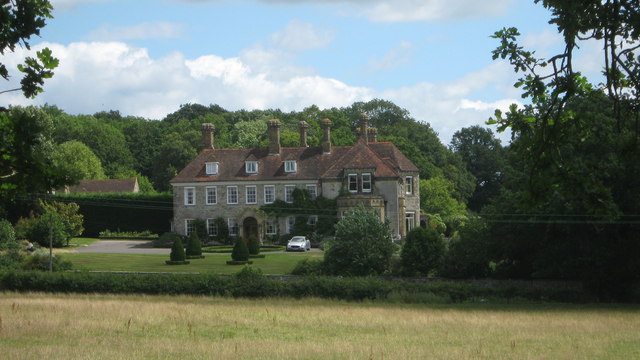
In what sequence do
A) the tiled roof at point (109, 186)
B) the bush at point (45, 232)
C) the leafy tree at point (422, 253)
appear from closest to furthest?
the leafy tree at point (422, 253) < the bush at point (45, 232) < the tiled roof at point (109, 186)

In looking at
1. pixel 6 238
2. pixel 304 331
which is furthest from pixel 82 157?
pixel 304 331

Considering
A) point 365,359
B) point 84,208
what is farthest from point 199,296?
point 84,208

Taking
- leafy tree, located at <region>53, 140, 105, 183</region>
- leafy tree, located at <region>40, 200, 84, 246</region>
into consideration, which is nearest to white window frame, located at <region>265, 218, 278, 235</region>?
leafy tree, located at <region>40, 200, 84, 246</region>

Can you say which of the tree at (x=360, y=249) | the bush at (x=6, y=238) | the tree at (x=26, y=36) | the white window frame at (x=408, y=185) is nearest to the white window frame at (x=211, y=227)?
the white window frame at (x=408, y=185)

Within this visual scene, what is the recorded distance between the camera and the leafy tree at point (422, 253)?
44.4m

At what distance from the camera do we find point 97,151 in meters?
106

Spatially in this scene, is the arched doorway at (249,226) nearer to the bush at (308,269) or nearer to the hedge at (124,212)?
the hedge at (124,212)

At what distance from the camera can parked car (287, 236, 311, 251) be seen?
59.8m

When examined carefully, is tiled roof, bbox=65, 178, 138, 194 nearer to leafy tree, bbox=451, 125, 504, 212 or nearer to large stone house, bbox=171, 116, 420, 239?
large stone house, bbox=171, 116, 420, 239

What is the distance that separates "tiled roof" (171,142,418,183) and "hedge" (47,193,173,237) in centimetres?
502

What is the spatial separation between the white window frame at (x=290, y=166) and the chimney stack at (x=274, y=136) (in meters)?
2.34

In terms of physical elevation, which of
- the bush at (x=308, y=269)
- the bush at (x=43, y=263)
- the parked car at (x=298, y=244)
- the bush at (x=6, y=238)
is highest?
the bush at (x=6, y=238)

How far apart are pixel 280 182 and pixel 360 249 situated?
23.3 metres

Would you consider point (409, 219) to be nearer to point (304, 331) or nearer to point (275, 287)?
point (275, 287)
